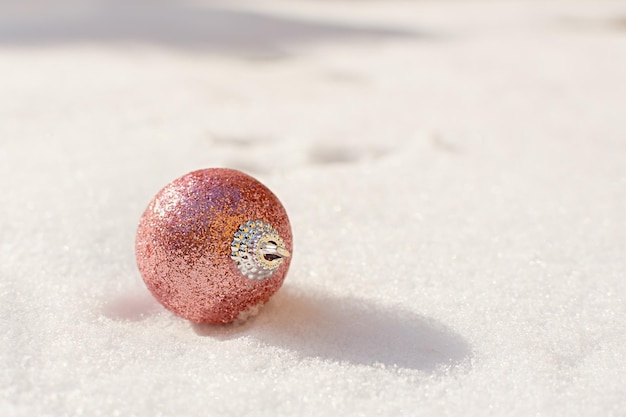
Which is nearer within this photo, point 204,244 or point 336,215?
point 204,244

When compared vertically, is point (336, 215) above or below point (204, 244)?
above

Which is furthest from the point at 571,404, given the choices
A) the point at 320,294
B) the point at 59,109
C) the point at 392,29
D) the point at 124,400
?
the point at 392,29

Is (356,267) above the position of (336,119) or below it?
below

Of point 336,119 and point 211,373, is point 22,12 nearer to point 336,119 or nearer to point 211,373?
point 336,119
